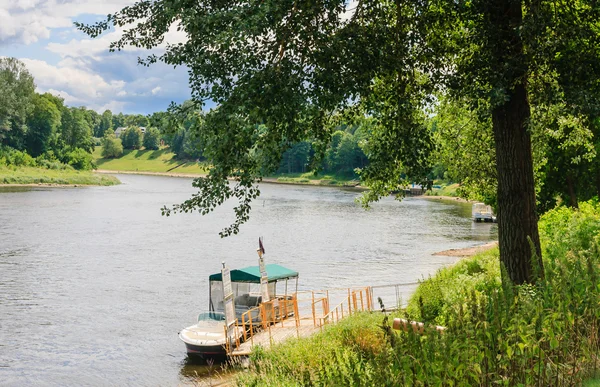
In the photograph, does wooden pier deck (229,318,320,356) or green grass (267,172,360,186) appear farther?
green grass (267,172,360,186)

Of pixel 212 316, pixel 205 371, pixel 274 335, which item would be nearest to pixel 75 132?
pixel 212 316

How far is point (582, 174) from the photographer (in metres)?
33.6

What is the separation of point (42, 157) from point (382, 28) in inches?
5268

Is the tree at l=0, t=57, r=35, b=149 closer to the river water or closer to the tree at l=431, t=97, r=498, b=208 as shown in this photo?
the river water

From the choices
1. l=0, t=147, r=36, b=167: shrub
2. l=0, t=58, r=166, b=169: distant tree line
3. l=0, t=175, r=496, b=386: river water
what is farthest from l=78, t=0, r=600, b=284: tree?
l=0, t=58, r=166, b=169: distant tree line

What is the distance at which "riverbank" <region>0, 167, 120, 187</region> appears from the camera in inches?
4412

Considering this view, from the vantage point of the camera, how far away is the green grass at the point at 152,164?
173625 mm

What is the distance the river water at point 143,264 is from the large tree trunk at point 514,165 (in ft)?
48.2

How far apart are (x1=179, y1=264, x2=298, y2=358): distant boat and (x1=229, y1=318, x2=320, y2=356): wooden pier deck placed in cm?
77

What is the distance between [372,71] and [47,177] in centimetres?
11912

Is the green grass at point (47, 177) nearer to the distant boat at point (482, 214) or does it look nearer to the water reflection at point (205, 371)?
the distant boat at point (482, 214)

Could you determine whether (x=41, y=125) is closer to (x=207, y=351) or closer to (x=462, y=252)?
(x=462, y=252)

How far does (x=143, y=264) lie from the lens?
140ft

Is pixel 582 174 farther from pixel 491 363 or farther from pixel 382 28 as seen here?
pixel 491 363
